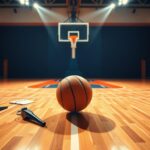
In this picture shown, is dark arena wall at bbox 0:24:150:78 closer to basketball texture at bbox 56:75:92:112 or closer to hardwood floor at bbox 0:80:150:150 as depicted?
hardwood floor at bbox 0:80:150:150

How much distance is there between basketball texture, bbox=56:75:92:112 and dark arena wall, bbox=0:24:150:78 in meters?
9.33

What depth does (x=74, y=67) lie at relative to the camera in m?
11.2

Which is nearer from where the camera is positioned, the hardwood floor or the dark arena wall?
the hardwood floor

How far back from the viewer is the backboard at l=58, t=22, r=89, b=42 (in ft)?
38.3

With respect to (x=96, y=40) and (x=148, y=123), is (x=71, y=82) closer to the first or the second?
(x=148, y=123)

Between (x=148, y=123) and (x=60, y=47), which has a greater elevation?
(x=60, y=47)

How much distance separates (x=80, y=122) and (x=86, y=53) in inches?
397

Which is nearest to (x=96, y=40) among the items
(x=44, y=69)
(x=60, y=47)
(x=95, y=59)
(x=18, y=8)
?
(x=95, y=59)

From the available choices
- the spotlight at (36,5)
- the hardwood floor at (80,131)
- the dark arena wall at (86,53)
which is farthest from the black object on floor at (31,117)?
the spotlight at (36,5)

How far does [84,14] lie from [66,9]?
119cm

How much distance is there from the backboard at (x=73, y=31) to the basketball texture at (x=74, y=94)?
909cm

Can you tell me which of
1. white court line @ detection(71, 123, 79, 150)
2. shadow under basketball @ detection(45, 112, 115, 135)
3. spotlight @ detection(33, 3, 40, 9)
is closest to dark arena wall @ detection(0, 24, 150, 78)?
spotlight @ detection(33, 3, 40, 9)

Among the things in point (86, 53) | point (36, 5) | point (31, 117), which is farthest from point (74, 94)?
point (36, 5)

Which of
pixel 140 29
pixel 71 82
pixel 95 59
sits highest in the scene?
pixel 140 29
